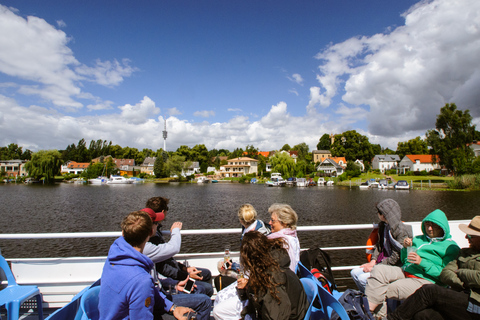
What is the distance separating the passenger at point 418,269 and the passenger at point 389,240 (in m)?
0.23

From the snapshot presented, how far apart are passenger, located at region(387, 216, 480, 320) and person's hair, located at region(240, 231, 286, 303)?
1.35 metres

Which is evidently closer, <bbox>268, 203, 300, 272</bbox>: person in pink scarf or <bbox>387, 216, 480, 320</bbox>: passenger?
<bbox>387, 216, 480, 320</bbox>: passenger

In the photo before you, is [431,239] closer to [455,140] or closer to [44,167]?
[455,140]

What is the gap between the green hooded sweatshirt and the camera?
261 centimetres

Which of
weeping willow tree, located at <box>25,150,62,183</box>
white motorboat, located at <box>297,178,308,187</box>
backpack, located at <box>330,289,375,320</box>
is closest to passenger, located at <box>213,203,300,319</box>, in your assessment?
backpack, located at <box>330,289,375,320</box>

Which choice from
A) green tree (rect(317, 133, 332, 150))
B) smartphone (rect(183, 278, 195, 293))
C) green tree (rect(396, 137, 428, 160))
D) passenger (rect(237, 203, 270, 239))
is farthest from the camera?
green tree (rect(317, 133, 332, 150))

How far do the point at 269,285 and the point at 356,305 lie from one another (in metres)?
1.27

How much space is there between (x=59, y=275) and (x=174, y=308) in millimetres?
2085

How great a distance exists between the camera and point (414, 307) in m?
2.30

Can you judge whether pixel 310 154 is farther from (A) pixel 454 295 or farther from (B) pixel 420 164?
(A) pixel 454 295

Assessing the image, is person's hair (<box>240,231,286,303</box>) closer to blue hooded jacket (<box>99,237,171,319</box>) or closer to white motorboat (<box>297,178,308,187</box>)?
blue hooded jacket (<box>99,237,171,319</box>)

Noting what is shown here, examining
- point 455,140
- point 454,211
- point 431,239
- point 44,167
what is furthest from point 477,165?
point 44,167

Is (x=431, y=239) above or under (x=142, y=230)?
under

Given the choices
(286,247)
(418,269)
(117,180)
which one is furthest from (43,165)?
(418,269)
